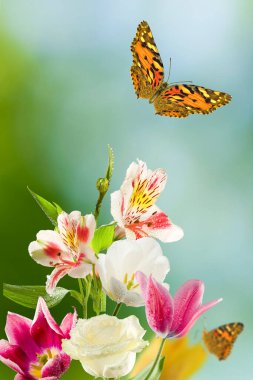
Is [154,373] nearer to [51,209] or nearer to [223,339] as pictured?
[51,209]

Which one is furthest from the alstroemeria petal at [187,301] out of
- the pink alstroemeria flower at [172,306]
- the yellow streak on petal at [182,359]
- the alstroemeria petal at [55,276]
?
the yellow streak on petal at [182,359]

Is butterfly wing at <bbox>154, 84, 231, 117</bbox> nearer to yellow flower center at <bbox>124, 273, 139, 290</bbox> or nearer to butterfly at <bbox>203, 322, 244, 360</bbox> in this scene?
butterfly at <bbox>203, 322, 244, 360</bbox>

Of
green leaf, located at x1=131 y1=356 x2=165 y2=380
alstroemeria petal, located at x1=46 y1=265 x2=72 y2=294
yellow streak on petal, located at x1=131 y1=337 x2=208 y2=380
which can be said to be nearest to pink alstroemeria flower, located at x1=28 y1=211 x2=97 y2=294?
alstroemeria petal, located at x1=46 y1=265 x2=72 y2=294

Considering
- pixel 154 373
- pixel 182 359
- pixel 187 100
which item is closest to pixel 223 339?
pixel 182 359

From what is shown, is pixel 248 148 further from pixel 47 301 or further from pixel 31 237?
pixel 47 301

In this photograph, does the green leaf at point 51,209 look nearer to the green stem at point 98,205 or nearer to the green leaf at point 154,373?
the green stem at point 98,205

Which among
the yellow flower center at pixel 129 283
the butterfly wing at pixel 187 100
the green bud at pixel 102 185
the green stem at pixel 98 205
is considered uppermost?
the butterfly wing at pixel 187 100
